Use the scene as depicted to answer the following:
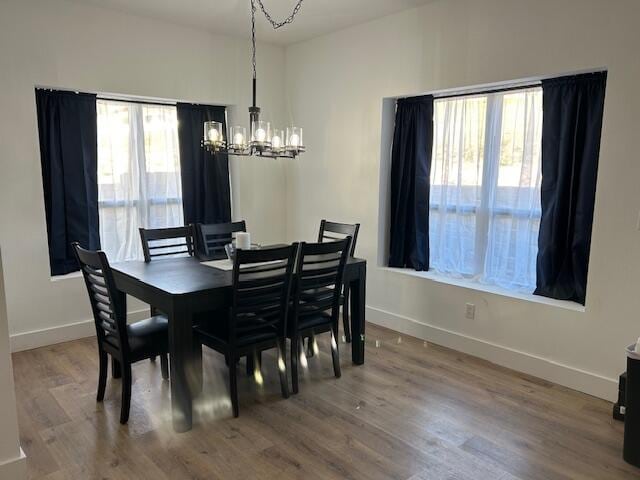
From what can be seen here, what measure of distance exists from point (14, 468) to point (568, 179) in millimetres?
3661

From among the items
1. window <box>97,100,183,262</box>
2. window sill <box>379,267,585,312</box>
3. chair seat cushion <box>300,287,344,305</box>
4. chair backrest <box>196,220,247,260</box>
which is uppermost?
window <box>97,100,183,262</box>

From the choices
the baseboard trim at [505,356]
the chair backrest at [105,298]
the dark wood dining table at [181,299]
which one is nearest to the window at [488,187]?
the baseboard trim at [505,356]

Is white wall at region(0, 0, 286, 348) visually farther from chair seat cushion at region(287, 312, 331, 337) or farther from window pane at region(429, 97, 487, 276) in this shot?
window pane at region(429, 97, 487, 276)

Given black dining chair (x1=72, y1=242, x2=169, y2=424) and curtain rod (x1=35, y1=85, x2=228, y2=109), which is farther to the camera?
curtain rod (x1=35, y1=85, x2=228, y2=109)

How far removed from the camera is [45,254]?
153 inches

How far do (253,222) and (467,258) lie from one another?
2350mm

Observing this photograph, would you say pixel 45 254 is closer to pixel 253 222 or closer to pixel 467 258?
pixel 253 222

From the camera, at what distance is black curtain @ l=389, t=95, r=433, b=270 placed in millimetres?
4184

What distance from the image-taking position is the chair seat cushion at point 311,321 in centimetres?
312

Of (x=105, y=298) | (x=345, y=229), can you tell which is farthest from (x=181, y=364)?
(x=345, y=229)

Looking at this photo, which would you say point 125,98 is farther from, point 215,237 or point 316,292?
point 316,292

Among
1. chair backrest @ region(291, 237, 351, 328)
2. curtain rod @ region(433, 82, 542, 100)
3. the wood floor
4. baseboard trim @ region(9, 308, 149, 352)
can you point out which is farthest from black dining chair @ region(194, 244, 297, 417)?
curtain rod @ region(433, 82, 542, 100)

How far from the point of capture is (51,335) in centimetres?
395

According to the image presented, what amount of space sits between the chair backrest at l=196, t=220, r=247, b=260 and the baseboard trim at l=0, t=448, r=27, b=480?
1892 millimetres
